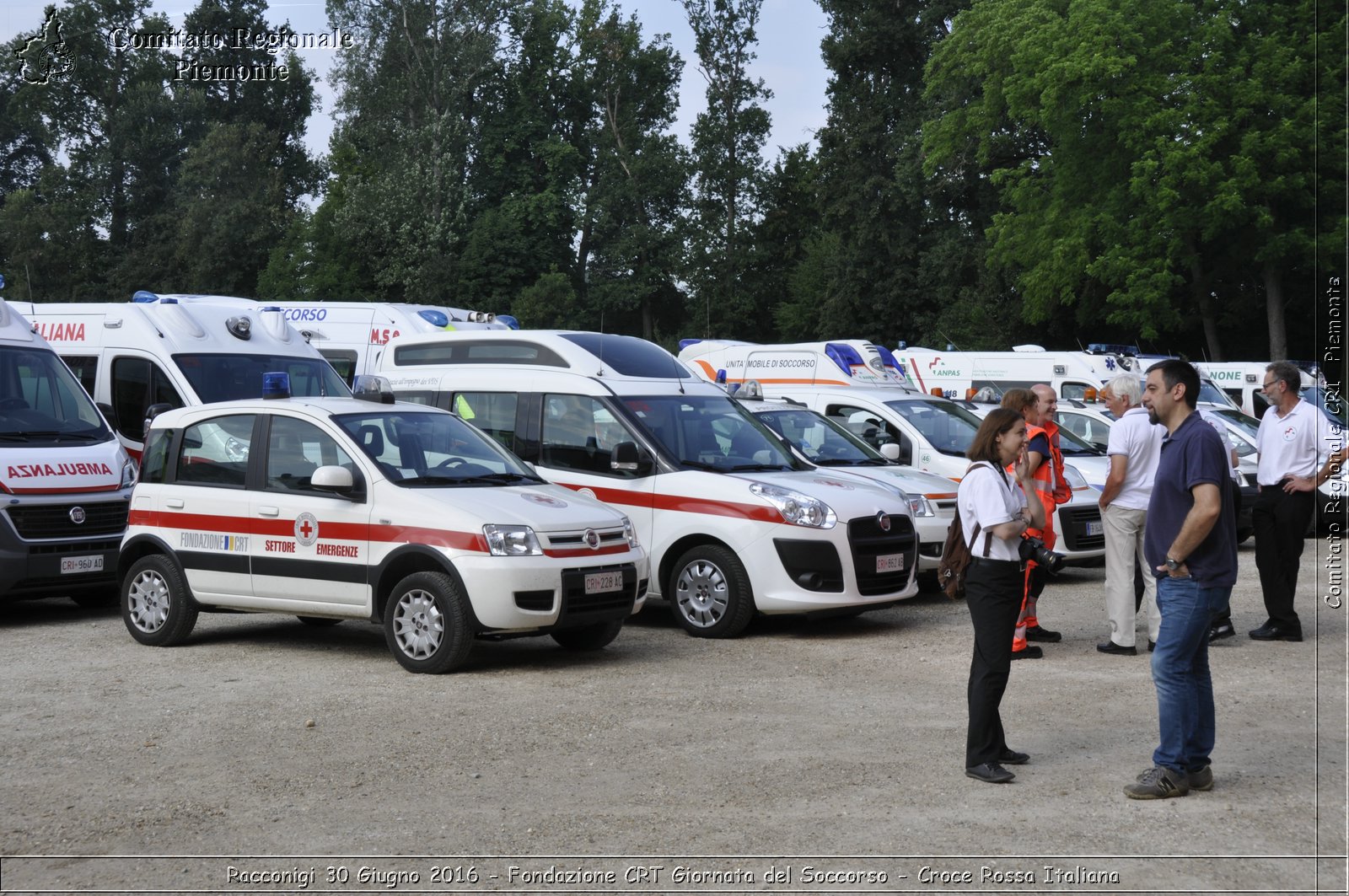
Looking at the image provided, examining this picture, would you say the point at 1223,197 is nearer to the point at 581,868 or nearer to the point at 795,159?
the point at 795,159

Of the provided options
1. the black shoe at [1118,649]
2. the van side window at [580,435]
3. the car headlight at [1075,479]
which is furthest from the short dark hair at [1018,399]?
the car headlight at [1075,479]

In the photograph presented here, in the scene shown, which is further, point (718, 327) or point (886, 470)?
point (718, 327)

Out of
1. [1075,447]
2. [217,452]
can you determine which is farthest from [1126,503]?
[1075,447]

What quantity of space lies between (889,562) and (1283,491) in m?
2.88

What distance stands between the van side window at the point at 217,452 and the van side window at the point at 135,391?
4.35 meters

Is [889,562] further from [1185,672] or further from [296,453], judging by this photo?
[1185,672]

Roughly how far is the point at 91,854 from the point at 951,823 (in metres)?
3.35

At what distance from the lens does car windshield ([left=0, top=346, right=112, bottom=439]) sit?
12.5 metres

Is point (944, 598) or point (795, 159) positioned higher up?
point (795, 159)

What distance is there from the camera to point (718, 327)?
56125mm

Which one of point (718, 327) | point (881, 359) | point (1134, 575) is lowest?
point (1134, 575)

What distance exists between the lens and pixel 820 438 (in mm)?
14398

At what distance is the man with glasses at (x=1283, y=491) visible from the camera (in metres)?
10.6

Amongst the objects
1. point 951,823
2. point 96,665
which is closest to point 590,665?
point 96,665
